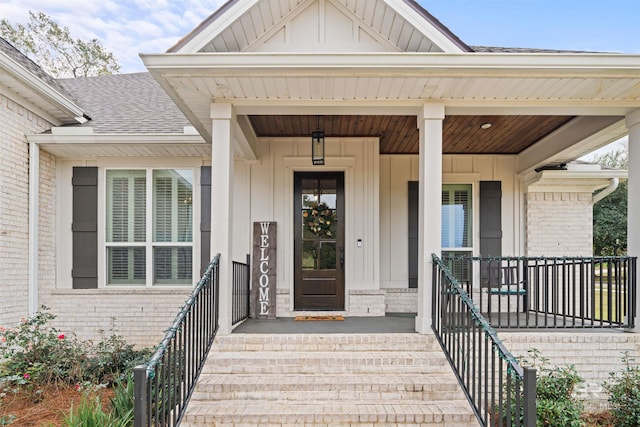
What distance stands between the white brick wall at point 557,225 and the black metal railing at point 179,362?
16.6 feet

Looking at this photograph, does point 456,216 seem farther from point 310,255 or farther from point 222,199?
point 222,199

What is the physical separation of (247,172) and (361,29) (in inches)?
103

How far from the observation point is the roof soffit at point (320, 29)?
3.78 meters

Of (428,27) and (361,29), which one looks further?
(361,29)

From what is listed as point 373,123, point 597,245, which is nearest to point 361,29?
point 373,123

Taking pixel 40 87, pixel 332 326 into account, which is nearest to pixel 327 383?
pixel 332 326

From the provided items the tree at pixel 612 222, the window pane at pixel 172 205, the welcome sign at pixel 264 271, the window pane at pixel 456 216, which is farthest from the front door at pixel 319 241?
the tree at pixel 612 222

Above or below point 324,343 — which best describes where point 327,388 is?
below

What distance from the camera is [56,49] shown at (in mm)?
15836

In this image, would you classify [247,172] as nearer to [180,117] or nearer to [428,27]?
[180,117]

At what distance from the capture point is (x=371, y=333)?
4176 mm

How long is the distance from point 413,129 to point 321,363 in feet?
10.7

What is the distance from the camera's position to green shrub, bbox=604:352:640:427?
3.55 metres

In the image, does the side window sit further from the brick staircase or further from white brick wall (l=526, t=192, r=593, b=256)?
white brick wall (l=526, t=192, r=593, b=256)
